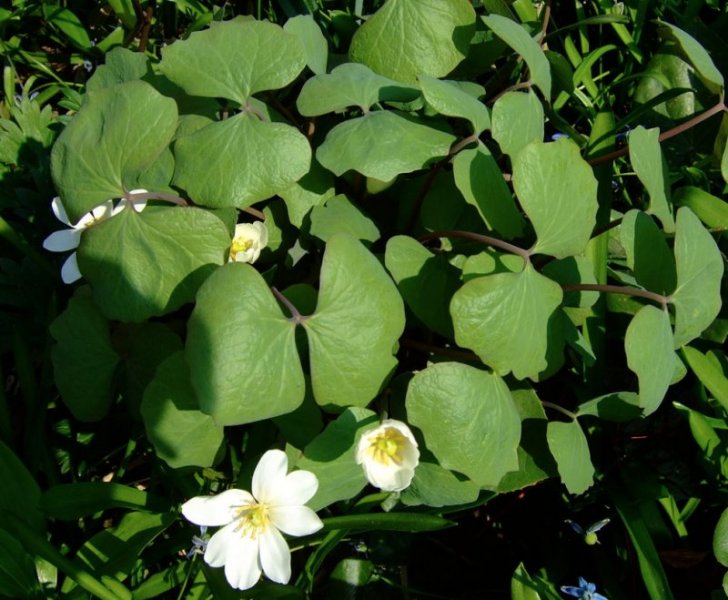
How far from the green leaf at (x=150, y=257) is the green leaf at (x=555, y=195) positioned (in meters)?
0.57

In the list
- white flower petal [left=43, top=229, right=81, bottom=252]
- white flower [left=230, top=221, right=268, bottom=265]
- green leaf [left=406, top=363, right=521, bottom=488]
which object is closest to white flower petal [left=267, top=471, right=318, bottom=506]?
green leaf [left=406, top=363, right=521, bottom=488]

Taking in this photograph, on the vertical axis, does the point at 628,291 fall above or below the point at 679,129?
below

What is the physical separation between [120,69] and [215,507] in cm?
102

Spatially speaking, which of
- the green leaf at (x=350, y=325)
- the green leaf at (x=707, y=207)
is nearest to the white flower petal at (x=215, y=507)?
the green leaf at (x=350, y=325)

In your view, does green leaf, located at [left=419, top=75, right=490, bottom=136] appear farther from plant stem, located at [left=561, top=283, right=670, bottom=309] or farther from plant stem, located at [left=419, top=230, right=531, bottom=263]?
plant stem, located at [left=561, top=283, right=670, bottom=309]

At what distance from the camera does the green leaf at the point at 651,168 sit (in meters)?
1.51

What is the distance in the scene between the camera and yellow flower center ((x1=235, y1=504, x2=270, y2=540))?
1.38m

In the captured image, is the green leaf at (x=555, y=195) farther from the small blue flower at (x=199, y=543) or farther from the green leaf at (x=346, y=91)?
the small blue flower at (x=199, y=543)

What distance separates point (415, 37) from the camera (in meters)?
1.74

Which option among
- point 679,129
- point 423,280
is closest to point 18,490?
point 423,280

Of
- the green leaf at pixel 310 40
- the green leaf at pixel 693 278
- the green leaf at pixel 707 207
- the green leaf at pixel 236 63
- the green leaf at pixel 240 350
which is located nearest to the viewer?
the green leaf at pixel 240 350

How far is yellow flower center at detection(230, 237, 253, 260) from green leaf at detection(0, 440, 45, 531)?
0.62 meters

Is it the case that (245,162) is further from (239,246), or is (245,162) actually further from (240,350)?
(240,350)

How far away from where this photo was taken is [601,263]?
181 cm
